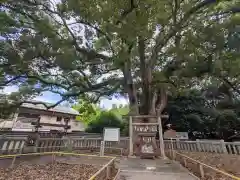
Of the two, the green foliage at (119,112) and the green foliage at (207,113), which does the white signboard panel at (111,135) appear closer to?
the green foliage at (119,112)

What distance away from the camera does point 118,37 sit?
26.8 feet

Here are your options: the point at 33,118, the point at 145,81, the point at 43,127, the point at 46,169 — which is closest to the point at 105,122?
the point at 43,127

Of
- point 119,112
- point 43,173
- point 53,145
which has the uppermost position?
point 119,112

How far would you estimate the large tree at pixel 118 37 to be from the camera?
22.1ft

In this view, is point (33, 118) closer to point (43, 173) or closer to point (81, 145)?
point (81, 145)

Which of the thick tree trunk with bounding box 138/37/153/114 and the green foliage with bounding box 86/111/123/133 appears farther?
the green foliage with bounding box 86/111/123/133

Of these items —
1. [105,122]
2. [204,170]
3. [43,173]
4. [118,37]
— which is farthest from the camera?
[105,122]

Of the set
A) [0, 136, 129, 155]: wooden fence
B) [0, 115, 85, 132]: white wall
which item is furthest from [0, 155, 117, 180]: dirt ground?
[0, 115, 85, 132]: white wall

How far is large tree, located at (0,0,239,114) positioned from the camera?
674 cm

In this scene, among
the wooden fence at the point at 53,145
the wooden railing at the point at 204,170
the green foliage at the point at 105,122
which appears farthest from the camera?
the green foliage at the point at 105,122

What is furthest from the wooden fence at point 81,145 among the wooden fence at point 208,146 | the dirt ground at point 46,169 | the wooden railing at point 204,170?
the wooden railing at point 204,170

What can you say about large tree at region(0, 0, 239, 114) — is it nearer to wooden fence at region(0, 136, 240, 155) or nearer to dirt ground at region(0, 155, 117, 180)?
wooden fence at region(0, 136, 240, 155)

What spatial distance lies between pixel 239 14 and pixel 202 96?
7.18 metres

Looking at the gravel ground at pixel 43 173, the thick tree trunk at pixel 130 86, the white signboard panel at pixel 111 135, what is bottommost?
Result: the gravel ground at pixel 43 173
